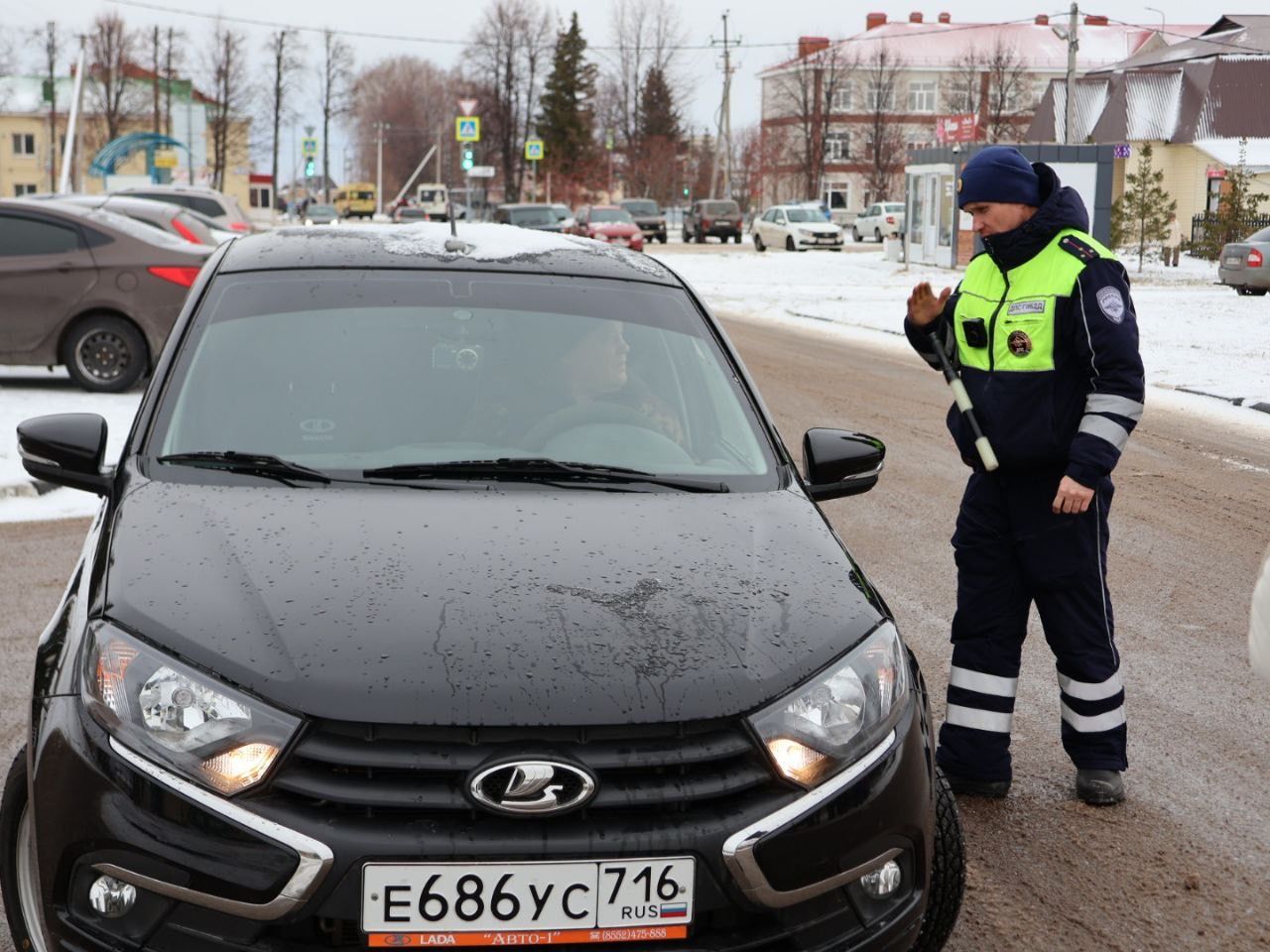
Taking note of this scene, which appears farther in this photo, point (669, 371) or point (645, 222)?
point (645, 222)

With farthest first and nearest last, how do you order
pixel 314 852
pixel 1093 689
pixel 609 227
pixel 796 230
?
pixel 796 230 → pixel 609 227 → pixel 1093 689 → pixel 314 852

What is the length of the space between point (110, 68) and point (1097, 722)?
97.2 metres

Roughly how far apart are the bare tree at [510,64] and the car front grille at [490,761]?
307 ft

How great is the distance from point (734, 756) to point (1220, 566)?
5.48 meters

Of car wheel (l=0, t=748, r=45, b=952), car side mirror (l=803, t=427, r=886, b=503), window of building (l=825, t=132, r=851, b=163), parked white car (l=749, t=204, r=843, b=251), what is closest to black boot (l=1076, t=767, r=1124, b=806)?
car side mirror (l=803, t=427, r=886, b=503)

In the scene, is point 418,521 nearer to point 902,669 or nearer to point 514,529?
point 514,529

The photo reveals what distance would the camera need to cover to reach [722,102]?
8112 centimetres

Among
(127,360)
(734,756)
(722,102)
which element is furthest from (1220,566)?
(722,102)

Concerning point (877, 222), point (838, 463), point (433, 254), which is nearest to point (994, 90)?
point (877, 222)

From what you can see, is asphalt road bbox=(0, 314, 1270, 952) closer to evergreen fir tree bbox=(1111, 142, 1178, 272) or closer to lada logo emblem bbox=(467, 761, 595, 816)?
lada logo emblem bbox=(467, 761, 595, 816)

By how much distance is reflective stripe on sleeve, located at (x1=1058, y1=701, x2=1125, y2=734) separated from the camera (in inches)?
175

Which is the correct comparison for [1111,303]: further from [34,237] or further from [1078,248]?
[34,237]

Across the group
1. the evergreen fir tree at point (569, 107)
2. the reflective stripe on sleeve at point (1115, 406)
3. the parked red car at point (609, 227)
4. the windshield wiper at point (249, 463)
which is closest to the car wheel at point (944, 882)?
the reflective stripe on sleeve at point (1115, 406)

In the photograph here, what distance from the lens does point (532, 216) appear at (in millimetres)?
44344
